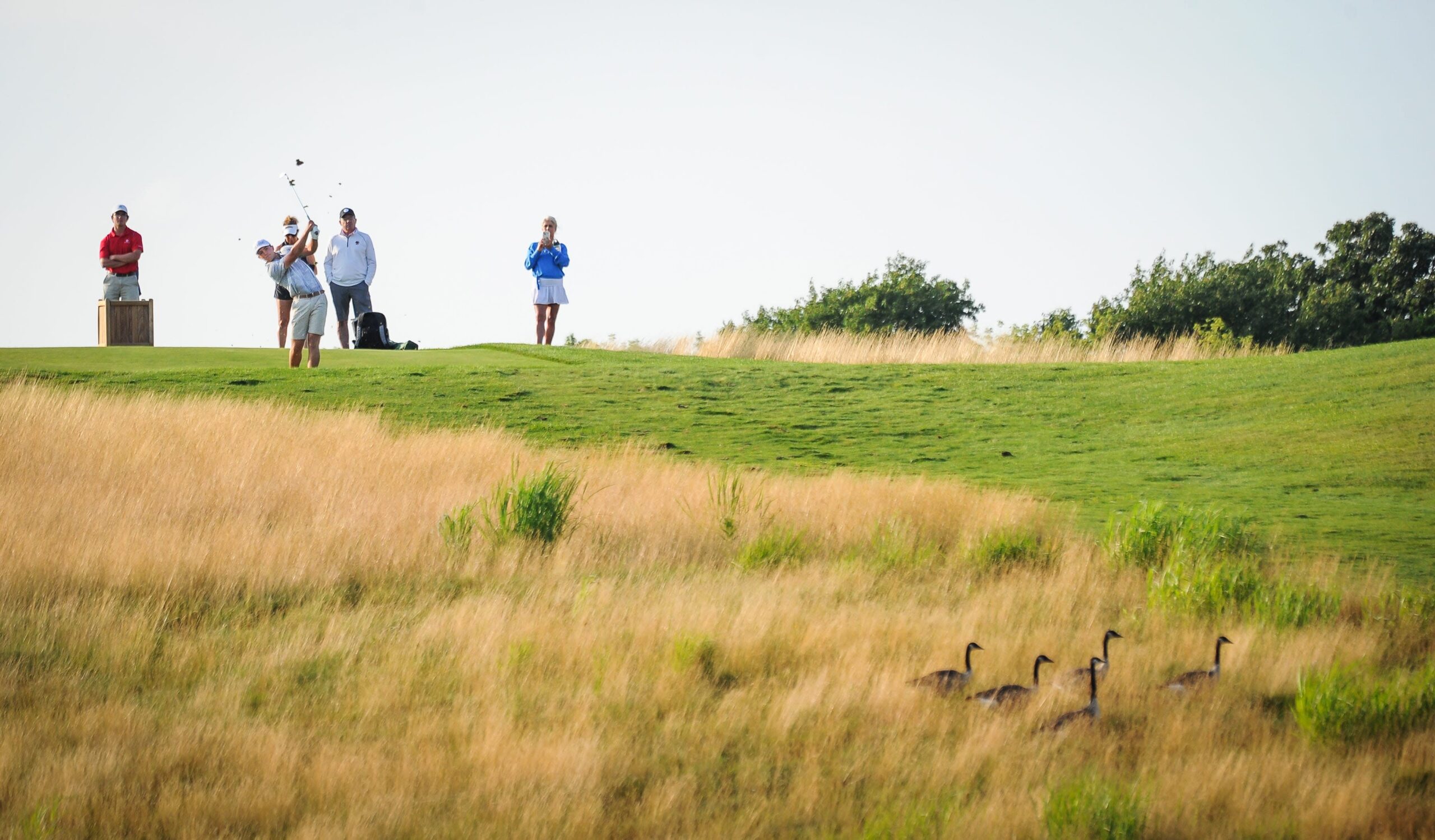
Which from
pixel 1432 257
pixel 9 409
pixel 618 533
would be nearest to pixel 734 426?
pixel 618 533

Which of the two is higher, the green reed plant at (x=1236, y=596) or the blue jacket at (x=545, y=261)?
the blue jacket at (x=545, y=261)

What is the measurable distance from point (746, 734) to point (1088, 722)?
1.53 meters

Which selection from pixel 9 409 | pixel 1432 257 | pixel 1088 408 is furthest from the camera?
pixel 1432 257

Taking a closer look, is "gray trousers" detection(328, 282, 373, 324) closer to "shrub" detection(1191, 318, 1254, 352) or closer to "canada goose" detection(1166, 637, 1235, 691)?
"canada goose" detection(1166, 637, 1235, 691)

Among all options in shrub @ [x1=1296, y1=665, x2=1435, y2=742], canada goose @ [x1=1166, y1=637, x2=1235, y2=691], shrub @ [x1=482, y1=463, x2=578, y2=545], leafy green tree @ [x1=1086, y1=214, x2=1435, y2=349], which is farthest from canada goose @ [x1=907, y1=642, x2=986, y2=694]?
leafy green tree @ [x1=1086, y1=214, x2=1435, y2=349]

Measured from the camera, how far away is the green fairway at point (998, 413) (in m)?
11.7

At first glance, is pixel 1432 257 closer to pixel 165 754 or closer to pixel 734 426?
pixel 734 426

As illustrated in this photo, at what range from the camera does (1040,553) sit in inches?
348

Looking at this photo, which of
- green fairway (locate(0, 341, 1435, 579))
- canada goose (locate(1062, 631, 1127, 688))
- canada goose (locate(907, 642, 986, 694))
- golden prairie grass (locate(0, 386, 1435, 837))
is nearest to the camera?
golden prairie grass (locate(0, 386, 1435, 837))

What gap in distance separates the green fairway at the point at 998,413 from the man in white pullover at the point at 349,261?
1139 mm

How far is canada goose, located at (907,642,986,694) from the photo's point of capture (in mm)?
5734

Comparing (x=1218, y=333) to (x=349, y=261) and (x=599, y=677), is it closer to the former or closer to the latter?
(x=349, y=261)

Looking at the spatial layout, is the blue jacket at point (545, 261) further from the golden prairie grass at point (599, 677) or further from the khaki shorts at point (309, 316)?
the golden prairie grass at point (599, 677)

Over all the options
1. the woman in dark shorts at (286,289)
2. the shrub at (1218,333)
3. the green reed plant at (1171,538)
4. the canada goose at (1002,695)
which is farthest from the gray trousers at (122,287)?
the shrub at (1218,333)
